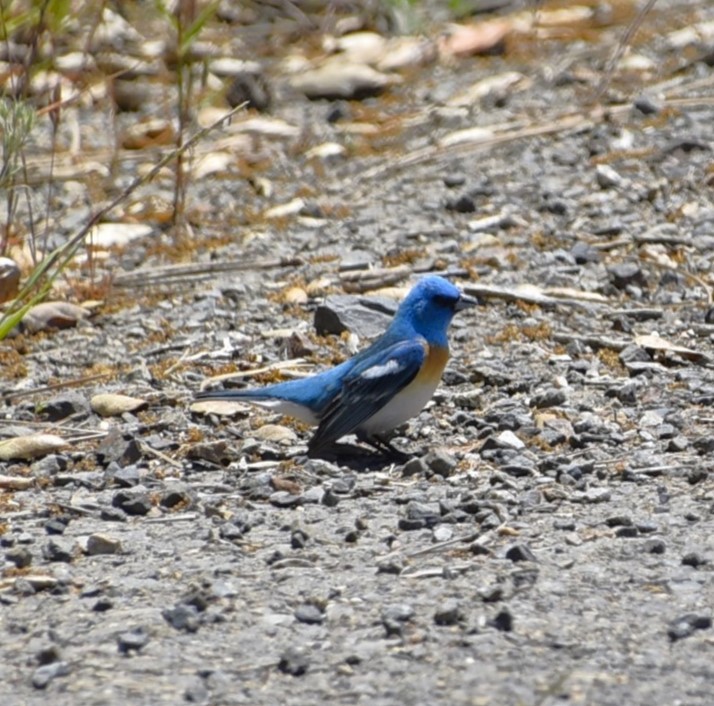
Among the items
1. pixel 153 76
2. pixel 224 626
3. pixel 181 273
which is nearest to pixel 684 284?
pixel 181 273

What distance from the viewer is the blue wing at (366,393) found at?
5176mm

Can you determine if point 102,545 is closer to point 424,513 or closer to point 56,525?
point 56,525

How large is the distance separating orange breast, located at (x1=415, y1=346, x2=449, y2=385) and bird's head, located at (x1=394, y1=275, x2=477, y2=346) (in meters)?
0.04

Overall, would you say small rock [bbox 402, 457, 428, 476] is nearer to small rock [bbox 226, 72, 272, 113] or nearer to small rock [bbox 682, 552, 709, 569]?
small rock [bbox 682, 552, 709, 569]

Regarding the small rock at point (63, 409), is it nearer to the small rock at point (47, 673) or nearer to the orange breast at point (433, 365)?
the orange breast at point (433, 365)

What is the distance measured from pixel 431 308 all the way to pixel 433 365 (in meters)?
0.23

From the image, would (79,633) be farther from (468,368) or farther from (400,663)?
(468,368)

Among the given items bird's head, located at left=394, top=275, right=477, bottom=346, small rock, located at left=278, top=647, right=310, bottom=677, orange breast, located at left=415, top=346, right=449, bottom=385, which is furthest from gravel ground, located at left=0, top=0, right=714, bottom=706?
bird's head, located at left=394, top=275, right=477, bottom=346

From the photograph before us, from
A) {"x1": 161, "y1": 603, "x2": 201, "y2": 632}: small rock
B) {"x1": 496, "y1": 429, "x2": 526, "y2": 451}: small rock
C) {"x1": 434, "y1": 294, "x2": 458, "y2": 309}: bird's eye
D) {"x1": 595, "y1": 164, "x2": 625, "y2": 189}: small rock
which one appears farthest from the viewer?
{"x1": 595, "y1": 164, "x2": 625, "y2": 189}: small rock

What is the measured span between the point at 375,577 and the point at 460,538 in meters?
0.33

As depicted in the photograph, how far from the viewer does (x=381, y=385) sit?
519 centimetres

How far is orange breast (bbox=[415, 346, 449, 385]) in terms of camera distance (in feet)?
17.2

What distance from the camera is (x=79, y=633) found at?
380 centimetres

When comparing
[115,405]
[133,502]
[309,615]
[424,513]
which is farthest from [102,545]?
[115,405]
